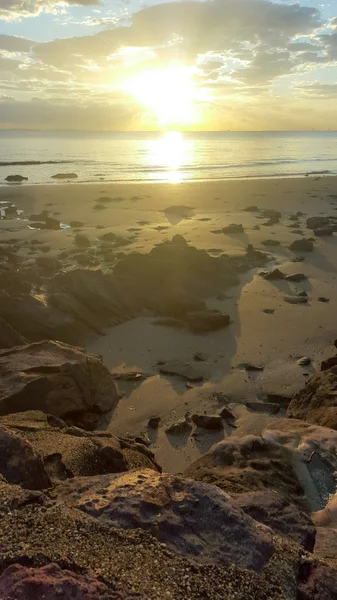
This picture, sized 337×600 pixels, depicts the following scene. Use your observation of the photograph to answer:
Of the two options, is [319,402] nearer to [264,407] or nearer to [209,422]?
[264,407]

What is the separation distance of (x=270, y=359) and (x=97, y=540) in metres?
5.81

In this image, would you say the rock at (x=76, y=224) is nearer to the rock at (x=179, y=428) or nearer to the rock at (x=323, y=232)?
the rock at (x=323, y=232)

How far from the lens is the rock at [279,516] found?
320 cm

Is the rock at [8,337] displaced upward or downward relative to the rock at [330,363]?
upward

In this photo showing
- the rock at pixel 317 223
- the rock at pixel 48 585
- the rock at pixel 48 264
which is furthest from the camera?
the rock at pixel 317 223

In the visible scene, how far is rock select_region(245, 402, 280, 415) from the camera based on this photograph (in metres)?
6.55

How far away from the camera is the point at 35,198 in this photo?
80.2 ft

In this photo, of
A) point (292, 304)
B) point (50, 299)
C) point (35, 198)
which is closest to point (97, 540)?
point (50, 299)

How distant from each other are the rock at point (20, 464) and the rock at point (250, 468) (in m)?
1.48

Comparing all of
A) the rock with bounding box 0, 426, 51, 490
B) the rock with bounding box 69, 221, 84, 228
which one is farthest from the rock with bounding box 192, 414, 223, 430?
the rock with bounding box 69, 221, 84, 228

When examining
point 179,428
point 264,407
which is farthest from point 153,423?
point 264,407

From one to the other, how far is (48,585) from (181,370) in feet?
17.6

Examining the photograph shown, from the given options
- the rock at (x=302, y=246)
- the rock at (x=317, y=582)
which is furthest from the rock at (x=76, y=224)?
the rock at (x=317, y=582)

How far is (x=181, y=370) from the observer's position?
7461 millimetres
